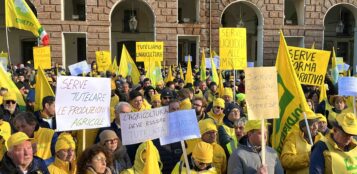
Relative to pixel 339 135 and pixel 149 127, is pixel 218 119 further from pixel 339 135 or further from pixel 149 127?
pixel 339 135

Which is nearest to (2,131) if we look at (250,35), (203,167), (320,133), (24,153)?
(24,153)

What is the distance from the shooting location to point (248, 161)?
13.0 ft

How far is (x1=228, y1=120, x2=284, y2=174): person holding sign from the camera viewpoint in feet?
13.0

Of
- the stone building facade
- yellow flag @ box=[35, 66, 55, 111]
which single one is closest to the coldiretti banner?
yellow flag @ box=[35, 66, 55, 111]

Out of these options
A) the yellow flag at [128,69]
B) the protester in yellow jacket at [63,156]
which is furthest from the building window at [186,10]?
the protester in yellow jacket at [63,156]

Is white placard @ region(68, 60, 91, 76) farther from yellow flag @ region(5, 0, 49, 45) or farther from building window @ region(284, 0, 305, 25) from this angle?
building window @ region(284, 0, 305, 25)

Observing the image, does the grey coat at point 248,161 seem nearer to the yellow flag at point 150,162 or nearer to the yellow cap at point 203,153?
the yellow cap at point 203,153

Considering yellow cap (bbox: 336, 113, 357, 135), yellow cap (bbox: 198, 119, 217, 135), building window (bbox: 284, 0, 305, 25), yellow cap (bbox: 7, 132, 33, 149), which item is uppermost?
building window (bbox: 284, 0, 305, 25)

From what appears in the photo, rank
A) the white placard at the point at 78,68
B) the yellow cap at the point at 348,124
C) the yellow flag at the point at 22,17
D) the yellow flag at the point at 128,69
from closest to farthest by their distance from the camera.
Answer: the yellow cap at the point at 348,124, the yellow flag at the point at 22,17, the white placard at the point at 78,68, the yellow flag at the point at 128,69

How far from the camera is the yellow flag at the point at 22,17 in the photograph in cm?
1088

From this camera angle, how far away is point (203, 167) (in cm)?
405

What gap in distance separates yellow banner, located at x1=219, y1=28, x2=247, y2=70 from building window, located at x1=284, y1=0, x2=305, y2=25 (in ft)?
61.9

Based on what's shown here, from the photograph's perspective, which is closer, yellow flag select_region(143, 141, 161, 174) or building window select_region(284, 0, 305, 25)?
yellow flag select_region(143, 141, 161, 174)

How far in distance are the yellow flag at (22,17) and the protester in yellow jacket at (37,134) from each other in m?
6.33
